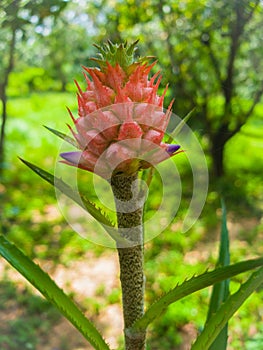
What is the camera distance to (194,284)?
1.34ft

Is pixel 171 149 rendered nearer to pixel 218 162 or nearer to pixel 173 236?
pixel 173 236

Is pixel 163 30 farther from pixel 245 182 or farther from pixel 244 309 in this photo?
pixel 244 309

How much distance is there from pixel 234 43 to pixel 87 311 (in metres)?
1.53

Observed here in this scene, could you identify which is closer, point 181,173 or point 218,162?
point 181,173

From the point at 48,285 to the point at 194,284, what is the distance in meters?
0.16

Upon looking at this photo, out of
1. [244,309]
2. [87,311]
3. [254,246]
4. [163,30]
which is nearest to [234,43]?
[163,30]

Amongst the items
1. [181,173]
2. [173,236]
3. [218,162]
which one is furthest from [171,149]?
[218,162]

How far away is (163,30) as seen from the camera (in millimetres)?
2244

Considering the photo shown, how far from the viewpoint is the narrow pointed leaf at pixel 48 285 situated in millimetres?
449

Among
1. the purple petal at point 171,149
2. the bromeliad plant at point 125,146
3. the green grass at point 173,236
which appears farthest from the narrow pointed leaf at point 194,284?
the green grass at point 173,236

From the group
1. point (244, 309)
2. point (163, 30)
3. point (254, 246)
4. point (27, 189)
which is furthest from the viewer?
point (27, 189)

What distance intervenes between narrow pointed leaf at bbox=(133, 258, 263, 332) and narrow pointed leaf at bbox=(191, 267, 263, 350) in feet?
0.16

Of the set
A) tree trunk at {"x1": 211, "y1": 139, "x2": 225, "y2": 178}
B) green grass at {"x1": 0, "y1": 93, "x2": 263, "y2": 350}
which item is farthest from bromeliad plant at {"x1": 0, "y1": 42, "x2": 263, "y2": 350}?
tree trunk at {"x1": 211, "y1": 139, "x2": 225, "y2": 178}

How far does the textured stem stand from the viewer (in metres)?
0.42
